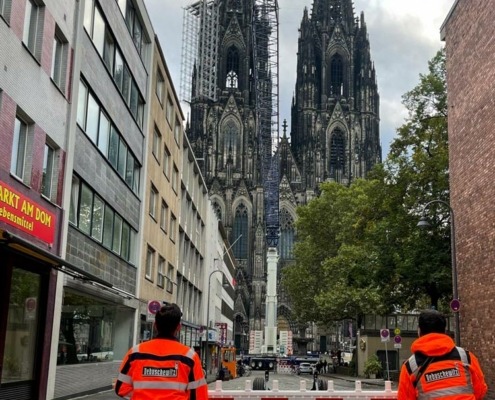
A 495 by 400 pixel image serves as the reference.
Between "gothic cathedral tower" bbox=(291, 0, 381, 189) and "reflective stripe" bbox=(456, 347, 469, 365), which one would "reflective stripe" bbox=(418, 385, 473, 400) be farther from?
"gothic cathedral tower" bbox=(291, 0, 381, 189)

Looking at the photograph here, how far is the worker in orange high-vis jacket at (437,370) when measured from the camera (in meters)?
5.12

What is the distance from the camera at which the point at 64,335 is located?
58.8 ft

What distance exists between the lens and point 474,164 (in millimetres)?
21453

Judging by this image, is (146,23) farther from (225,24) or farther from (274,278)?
(225,24)

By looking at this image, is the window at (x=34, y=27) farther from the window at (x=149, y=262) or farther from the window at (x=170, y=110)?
the window at (x=170, y=110)

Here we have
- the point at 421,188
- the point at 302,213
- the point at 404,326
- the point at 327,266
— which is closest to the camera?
the point at 421,188

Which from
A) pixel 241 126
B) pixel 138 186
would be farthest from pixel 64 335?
pixel 241 126

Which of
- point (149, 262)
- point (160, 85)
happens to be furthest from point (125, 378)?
point (160, 85)

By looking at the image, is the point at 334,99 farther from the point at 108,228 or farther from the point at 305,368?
the point at 108,228

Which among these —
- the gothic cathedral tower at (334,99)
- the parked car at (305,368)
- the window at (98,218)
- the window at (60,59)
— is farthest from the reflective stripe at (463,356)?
the gothic cathedral tower at (334,99)

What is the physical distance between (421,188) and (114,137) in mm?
16756

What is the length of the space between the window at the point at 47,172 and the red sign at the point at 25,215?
554mm

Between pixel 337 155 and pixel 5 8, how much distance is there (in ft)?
288

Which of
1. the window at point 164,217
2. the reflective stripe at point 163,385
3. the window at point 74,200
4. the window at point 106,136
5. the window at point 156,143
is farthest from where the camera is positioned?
the window at point 164,217
